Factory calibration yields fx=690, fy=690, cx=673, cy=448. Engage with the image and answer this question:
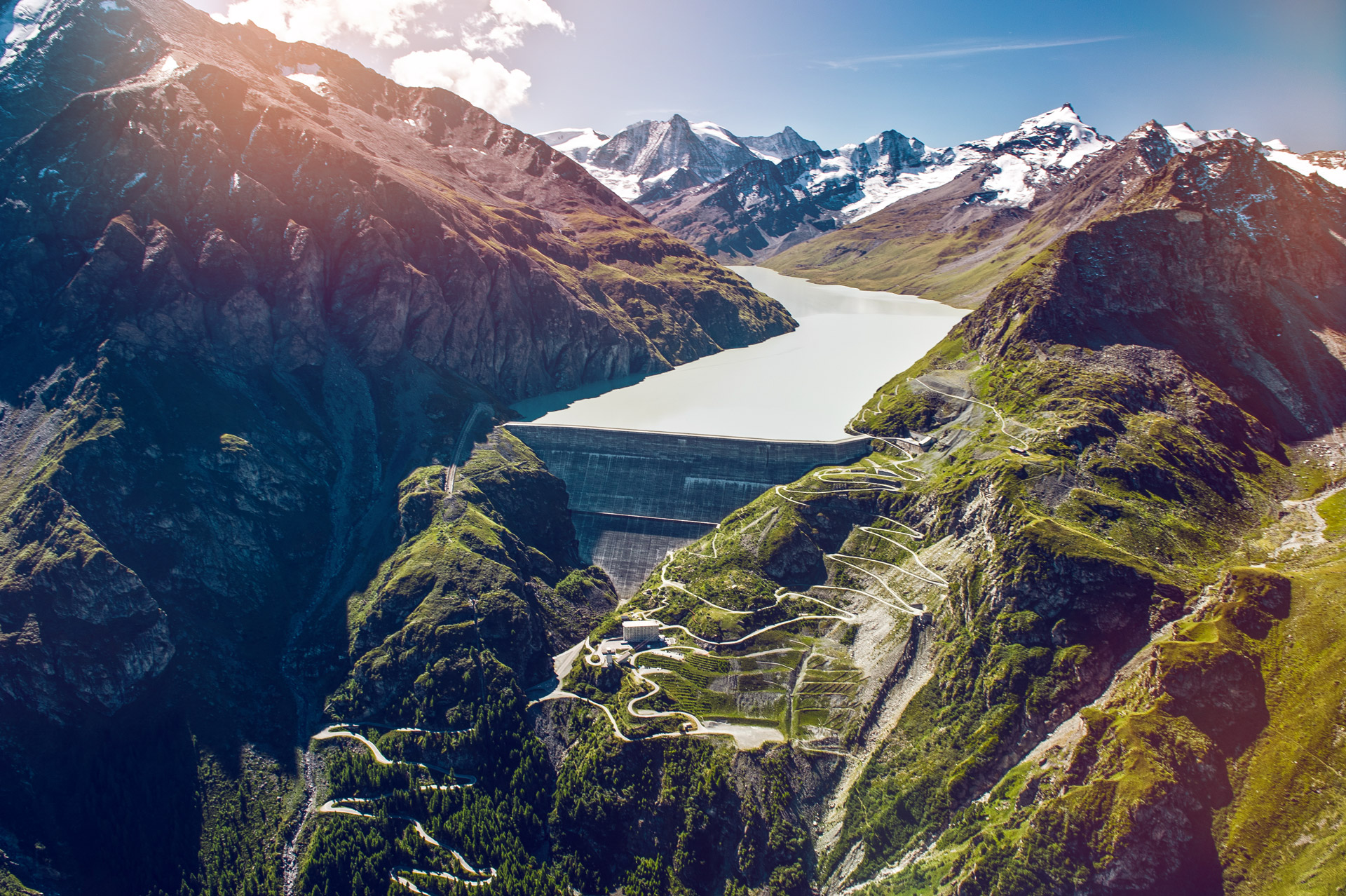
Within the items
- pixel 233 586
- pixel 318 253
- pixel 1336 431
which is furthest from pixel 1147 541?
pixel 318 253

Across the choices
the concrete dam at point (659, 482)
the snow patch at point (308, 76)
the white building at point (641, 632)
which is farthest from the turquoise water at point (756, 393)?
the snow patch at point (308, 76)

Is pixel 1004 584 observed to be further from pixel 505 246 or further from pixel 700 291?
pixel 700 291

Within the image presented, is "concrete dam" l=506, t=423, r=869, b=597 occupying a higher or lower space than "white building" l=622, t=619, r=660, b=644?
higher

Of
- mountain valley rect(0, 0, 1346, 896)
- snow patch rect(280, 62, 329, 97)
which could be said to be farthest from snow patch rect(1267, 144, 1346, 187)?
snow patch rect(280, 62, 329, 97)

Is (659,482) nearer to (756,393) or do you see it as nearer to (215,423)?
(756,393)

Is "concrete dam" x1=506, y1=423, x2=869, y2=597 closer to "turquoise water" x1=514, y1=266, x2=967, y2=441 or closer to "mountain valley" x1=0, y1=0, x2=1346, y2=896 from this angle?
"mountain valley" x1=0, y1=0, x2=1346, y2=896

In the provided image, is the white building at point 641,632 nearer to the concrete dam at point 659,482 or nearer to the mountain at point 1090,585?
the mountain at point 1090,585

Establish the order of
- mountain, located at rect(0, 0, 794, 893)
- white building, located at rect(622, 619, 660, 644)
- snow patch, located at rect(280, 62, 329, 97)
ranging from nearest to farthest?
1. mountain, located at rect(0, 0, 794, 893)
2. white building, located at rect(622, 619, 660, 644)
3. snow patch, located at rect(280, 62, 329, 97)

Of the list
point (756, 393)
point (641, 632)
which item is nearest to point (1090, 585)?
point (641, 632)
